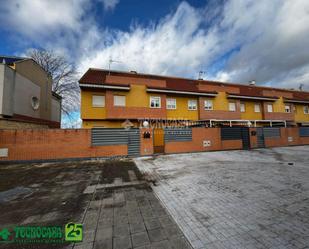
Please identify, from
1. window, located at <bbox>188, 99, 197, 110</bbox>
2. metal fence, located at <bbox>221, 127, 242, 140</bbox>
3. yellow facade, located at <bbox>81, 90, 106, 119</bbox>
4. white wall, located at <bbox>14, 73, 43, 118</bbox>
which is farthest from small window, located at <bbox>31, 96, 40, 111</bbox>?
metal fence, located at <bbox>221, 127, 242, 140</bbox>

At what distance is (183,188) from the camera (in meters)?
4.89

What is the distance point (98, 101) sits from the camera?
13.7 metres

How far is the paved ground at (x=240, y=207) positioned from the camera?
97.7 inches

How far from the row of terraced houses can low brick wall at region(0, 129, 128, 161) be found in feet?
11.9

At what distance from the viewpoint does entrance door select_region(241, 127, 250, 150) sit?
14.2 metres

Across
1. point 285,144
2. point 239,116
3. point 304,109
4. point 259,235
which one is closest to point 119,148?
point 259,235

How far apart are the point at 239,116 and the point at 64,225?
20463mm

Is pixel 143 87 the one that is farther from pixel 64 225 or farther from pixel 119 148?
pixel 64 225

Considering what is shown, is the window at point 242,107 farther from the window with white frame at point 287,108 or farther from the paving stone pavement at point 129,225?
the paving stone pavement at point 129,225

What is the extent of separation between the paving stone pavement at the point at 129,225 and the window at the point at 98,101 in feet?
35.9

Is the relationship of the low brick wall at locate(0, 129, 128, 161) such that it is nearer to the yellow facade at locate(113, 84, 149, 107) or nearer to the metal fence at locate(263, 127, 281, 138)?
the yellow facade at locate(113, 84, 149, 107)

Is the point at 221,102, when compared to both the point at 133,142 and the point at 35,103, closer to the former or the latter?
the point at 133,142

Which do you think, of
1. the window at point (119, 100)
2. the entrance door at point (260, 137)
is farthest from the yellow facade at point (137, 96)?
the entrance door at point (260, 137)

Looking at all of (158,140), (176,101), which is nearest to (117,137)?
(158,140)
